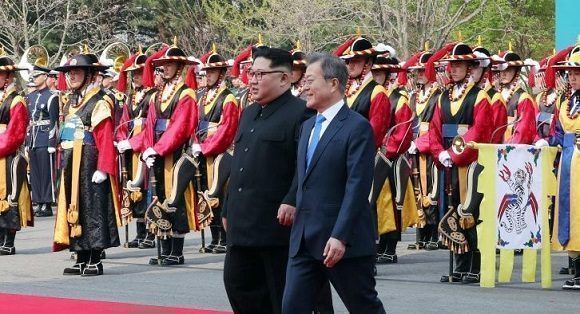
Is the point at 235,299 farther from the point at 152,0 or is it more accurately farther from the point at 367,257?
the point at 152,0

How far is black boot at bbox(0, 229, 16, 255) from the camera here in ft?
46.6

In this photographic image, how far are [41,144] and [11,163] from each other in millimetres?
5686

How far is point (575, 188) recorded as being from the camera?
11305mm

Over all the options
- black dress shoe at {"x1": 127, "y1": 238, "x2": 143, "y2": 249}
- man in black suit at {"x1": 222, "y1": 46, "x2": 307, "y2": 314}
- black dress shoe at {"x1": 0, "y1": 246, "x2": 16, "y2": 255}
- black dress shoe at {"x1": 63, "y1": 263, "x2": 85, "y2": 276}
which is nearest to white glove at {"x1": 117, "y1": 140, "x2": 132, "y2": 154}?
black dress shoe at {"x1": 127, "y1": 238, "x2": 143, "y2": 249}

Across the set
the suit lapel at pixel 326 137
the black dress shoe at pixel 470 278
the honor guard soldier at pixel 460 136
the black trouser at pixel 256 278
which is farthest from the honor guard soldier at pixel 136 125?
the suit lapel at pixel 326 137

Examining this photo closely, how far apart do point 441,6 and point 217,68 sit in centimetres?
1399

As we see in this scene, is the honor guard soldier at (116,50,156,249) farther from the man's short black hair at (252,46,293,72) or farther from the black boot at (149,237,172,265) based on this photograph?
the man's short black hair at (252,46,293,72)

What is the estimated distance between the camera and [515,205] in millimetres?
11250

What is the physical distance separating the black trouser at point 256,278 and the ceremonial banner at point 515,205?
3595mm

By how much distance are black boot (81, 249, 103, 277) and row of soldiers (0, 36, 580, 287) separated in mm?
13

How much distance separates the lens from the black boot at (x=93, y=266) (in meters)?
12.2

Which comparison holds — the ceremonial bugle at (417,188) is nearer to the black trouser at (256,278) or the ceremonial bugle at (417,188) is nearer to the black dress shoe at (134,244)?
the black dress shoe at (134,244)

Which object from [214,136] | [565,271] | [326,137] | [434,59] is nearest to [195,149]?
[214,136]

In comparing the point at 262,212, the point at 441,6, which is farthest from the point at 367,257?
the point at 441,6
